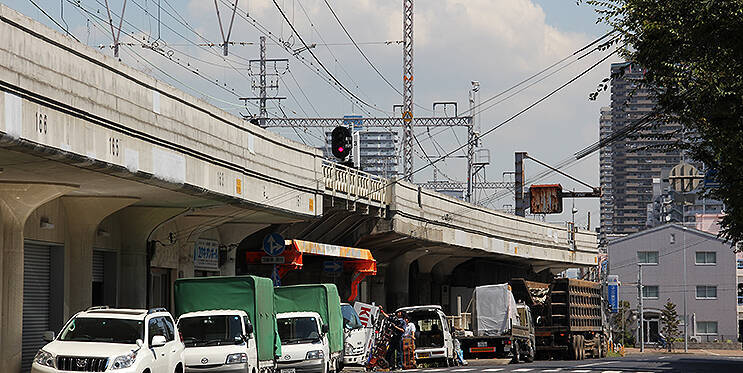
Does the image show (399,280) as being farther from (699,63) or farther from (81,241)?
(699,63)

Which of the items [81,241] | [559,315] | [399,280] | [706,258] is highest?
[81,241]

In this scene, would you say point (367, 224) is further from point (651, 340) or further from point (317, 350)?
point (651, 340)

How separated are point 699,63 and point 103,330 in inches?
550

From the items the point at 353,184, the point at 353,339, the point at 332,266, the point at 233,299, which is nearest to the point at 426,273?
the point at 332,266

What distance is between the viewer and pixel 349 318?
122 ft

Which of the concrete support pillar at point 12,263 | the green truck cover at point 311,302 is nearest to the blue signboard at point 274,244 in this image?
the green truck cover at point 311,302

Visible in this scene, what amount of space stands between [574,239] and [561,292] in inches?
1499

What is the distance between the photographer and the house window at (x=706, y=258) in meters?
92.3

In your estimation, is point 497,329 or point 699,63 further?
point 497,329

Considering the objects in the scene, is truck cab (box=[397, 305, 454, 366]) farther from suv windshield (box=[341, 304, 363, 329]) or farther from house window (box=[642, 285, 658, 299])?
house window (box=[642, 285, 658, 299])

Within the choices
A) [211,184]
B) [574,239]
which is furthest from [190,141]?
[574,239]

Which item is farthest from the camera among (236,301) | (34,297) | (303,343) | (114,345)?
(303,343)

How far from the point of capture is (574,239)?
81.1 m

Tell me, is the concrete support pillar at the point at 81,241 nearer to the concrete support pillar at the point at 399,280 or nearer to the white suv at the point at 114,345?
the white suv at the point at 114,345
